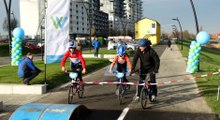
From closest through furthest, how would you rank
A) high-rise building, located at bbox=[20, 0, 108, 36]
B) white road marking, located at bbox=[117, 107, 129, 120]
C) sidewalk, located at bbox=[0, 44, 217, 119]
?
white road marking, located at bbox=[117, 107, 129, 120] < sidewalk, located at bbox=[0, 44, 217, 119] < high-rise building, located at bbox=[20, 0, 108, 36]

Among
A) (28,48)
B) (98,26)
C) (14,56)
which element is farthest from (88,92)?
(98,26)

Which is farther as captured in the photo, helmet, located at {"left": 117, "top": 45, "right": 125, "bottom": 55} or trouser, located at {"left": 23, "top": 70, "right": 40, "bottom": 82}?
trouser, located at {"left": 23, "top": 70, "right": 40, "bottom": 82}

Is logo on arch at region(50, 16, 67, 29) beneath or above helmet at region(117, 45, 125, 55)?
above

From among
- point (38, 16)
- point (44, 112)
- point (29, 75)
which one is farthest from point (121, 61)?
point (38, 16)

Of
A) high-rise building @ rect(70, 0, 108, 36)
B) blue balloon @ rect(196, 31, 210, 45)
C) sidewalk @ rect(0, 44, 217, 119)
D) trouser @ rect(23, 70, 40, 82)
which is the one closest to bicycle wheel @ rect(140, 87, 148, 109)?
sidewalk @ rect(0, 44, 217, 119)

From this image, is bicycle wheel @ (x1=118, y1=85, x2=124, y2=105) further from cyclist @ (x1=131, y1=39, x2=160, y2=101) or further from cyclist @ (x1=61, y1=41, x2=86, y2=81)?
cyclist @ (x1=61, y1=41, x2=86, y2=81)

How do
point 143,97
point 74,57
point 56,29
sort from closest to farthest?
point 143,97 → point 74,57 → point 56,29

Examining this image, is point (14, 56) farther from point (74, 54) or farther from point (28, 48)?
point (28, 48)

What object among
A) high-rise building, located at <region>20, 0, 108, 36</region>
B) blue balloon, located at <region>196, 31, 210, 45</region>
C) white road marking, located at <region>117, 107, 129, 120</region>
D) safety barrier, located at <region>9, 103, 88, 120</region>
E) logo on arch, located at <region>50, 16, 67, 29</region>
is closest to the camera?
safety barrier, located at <region>9, 103, 88, 120</region>

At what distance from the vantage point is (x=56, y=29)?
1087cm

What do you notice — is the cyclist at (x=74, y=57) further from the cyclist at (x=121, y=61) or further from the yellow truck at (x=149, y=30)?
the yellow truck at (x=149, y=30)

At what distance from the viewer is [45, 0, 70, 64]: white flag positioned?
10.8 m

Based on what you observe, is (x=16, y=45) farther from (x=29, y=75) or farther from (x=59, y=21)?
(x=59, y=21)

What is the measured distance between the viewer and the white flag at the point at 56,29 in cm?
1084
